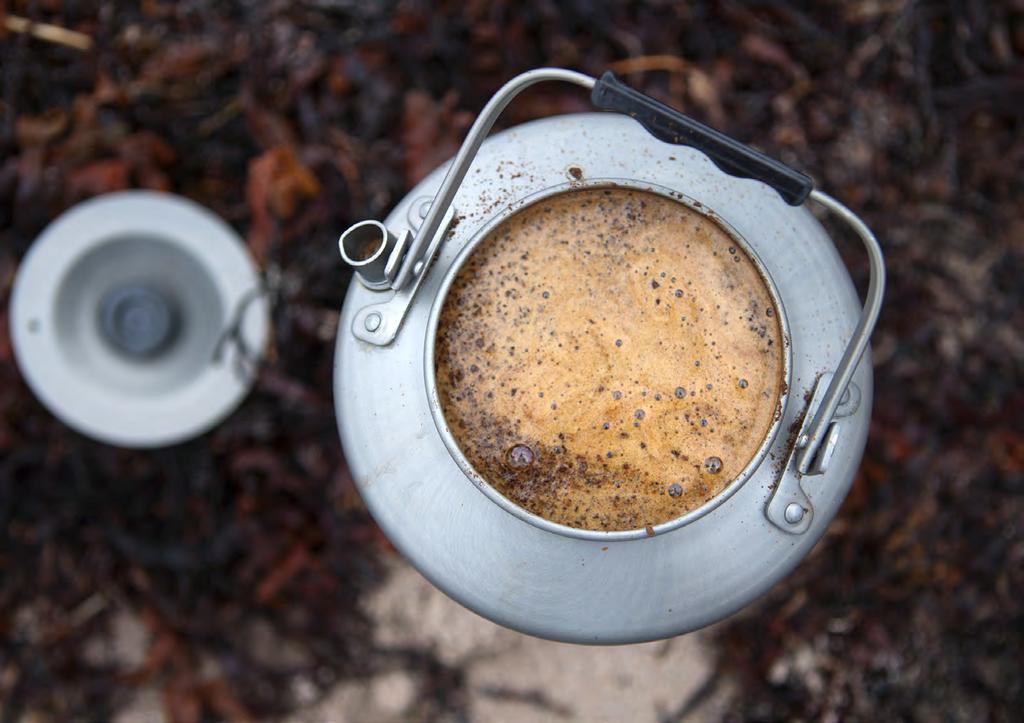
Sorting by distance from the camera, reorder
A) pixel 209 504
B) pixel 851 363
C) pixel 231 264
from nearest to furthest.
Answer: pixel 851 363
pixel 231 264
pixel 209 504

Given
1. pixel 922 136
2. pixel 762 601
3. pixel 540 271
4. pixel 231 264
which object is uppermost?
pixel 540 271

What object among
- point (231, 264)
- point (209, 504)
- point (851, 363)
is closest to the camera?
point (851, 363)

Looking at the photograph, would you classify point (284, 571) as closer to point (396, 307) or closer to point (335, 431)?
point (335, 431)

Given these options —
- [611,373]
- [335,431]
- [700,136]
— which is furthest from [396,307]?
[335,431]

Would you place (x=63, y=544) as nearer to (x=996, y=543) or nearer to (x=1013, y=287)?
(x=996, y=543)

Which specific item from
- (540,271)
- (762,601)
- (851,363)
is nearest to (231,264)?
(540,271)
